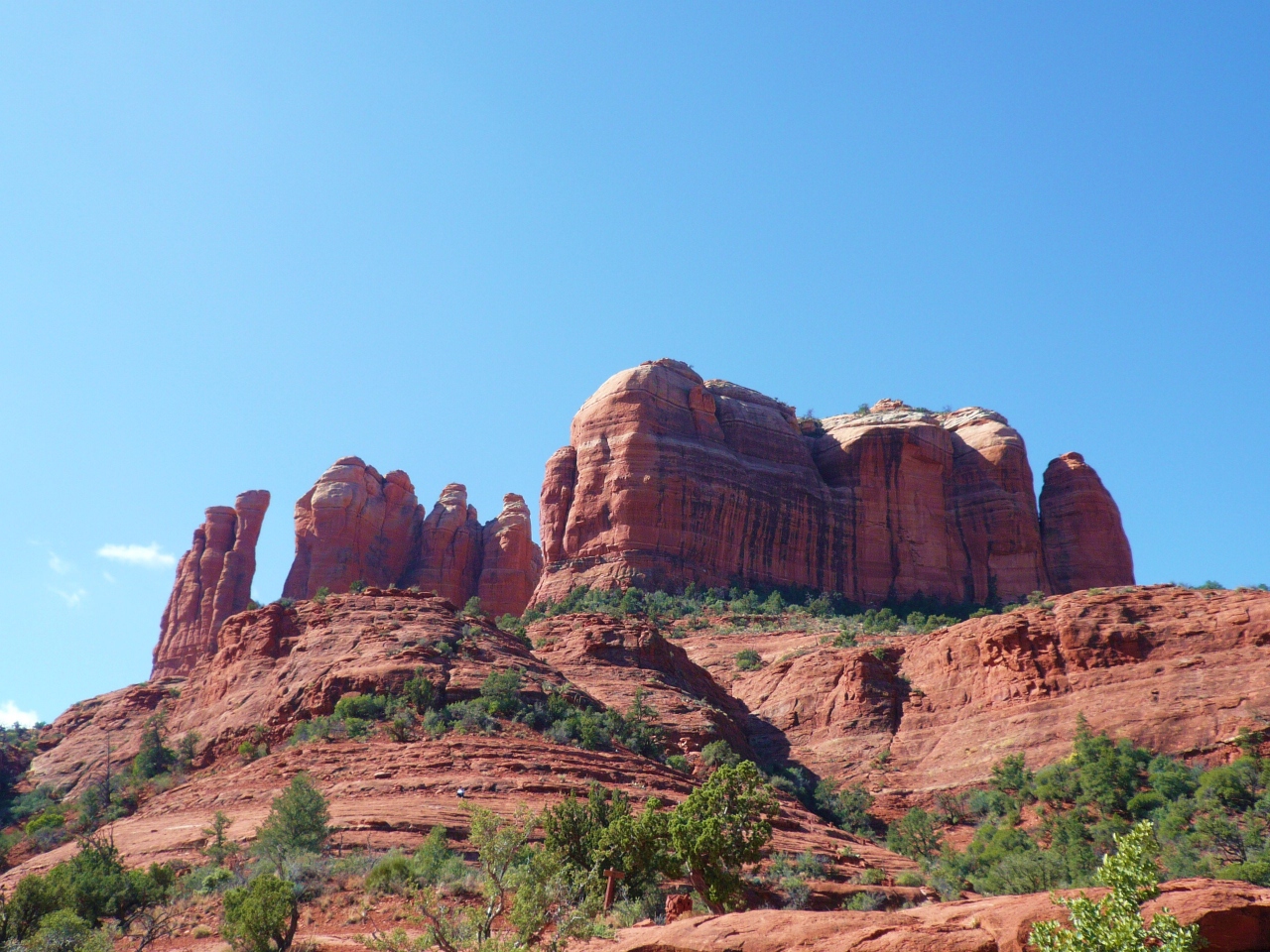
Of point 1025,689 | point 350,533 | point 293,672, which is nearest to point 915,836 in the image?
point 1025,689

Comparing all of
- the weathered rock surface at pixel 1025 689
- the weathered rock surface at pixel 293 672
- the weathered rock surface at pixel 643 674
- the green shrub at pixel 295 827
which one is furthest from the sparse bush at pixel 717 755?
the green shrub at pixel 295 827

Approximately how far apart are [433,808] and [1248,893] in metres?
21.9

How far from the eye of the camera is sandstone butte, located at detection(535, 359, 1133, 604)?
72750 mm

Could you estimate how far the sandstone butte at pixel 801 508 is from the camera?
7275cm

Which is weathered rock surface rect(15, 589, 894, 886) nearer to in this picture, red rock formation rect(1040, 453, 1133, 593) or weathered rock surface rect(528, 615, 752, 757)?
weathered rock surface rect(528, 615, 752, 757)

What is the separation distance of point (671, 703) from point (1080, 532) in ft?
149

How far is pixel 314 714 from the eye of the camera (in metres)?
37.7

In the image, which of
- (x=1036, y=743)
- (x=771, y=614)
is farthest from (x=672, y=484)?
(x=1036, y=743)

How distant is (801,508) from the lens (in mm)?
76688

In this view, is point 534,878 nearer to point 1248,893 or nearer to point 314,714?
point 1248,893

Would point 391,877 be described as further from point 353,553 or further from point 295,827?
point 353,553

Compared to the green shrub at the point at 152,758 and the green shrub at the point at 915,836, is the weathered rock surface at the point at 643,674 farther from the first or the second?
the green shrub at the point at 152,758

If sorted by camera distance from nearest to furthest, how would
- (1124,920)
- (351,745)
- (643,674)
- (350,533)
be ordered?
(1124,920) < (351,745) < (643,674) < (350,533)

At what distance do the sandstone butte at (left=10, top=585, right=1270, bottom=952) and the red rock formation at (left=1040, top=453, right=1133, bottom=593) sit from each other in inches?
1034
